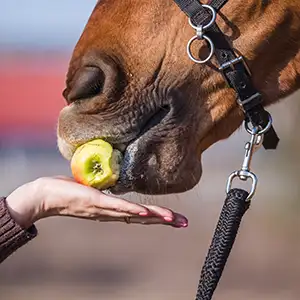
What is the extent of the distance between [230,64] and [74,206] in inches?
24.2

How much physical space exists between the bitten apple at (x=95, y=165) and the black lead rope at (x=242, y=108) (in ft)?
1.04

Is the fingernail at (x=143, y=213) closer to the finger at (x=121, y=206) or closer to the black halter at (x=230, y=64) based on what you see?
the finger at (x=121, y=206)

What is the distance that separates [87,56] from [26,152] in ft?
50.4

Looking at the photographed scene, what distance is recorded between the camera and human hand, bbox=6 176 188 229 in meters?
2.32

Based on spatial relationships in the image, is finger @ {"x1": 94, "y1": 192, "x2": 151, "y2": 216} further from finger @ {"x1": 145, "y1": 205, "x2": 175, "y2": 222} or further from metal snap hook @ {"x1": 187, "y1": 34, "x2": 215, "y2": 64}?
metal snap hook @ {"x1": 187, "y1": 34, "x2": 215, "y2": 64}

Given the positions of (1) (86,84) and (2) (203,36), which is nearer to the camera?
(1) (86,84)

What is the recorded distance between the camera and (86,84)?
8.25 feet

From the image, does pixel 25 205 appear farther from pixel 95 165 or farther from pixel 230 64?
pixel 230 64

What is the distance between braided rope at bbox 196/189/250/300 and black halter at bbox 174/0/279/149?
302 mm

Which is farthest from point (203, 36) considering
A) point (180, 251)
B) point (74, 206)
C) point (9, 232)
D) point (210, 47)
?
point (180, 251)

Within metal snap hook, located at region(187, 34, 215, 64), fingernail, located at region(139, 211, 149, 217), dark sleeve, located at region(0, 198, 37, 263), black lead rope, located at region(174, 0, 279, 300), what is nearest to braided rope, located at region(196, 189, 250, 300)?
black lead rope, located at region(174, 0, 279, 300)

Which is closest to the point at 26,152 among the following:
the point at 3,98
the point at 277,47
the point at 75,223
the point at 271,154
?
the point at 3,98

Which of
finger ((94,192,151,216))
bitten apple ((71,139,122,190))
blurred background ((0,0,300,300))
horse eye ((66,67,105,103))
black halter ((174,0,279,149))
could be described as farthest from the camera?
blurred background ((0,0,300,300))

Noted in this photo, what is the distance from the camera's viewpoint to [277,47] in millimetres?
2768
